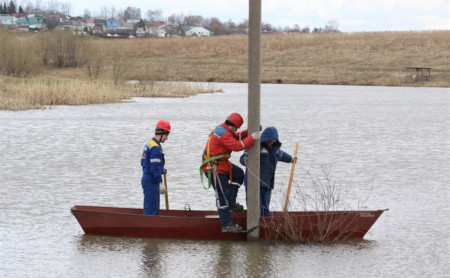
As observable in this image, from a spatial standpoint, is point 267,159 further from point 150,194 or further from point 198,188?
point 198,188

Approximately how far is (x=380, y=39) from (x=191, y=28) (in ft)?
339

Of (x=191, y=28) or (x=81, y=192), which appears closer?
(x=81, y=192)

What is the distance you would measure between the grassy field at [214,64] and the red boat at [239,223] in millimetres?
22535

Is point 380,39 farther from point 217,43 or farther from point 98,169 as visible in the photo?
point 98,169

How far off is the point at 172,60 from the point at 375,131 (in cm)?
4933

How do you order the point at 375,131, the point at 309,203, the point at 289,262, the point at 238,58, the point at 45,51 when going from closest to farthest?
the point at 289,262 → the point at 309,203 → the point at 375,131 → the point at 45,51 → the point at 238,58

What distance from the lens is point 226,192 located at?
30.6ft

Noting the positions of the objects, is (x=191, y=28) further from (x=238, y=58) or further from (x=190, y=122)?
(x=190, y=122)

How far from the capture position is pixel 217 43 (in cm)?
7850

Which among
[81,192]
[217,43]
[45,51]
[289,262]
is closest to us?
[289,262]

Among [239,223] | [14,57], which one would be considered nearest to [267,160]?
[239,223]

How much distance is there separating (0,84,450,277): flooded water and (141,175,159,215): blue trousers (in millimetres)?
394

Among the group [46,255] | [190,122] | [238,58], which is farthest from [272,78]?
[46,255]

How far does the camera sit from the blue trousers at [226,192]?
30.2ft
